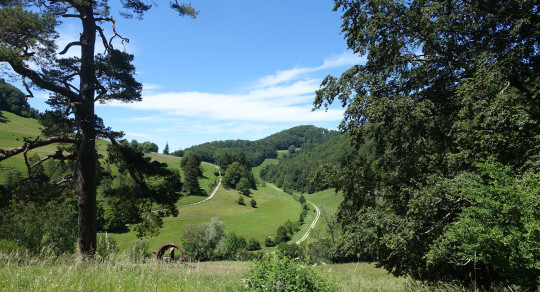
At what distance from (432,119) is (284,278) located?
833cm

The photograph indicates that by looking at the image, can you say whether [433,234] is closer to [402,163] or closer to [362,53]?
[402,163]

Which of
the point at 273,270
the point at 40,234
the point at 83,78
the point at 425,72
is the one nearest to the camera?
the point at 273,270

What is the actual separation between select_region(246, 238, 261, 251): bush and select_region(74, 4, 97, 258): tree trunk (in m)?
61.0

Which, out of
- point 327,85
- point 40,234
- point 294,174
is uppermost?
point 327,85

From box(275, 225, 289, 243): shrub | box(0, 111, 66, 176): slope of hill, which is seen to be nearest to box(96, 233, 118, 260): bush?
box(275, 225, 289, 243): shrub

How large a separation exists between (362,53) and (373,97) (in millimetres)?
2143

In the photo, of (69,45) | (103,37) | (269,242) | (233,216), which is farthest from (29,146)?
(233,216)

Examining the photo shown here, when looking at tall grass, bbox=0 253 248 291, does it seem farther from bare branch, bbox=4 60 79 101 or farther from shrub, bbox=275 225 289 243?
shrub, bbox=275 225 289 243

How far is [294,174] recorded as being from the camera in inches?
7077

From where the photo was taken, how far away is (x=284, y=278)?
4434mm

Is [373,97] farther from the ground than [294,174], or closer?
farther from the ground

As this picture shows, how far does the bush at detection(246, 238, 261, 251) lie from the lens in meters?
66.8

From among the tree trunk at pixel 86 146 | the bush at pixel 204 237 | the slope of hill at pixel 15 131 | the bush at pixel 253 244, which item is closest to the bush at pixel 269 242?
the bush at pixel 253 244

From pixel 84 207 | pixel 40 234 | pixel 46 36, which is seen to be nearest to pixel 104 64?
pixel 46 36
